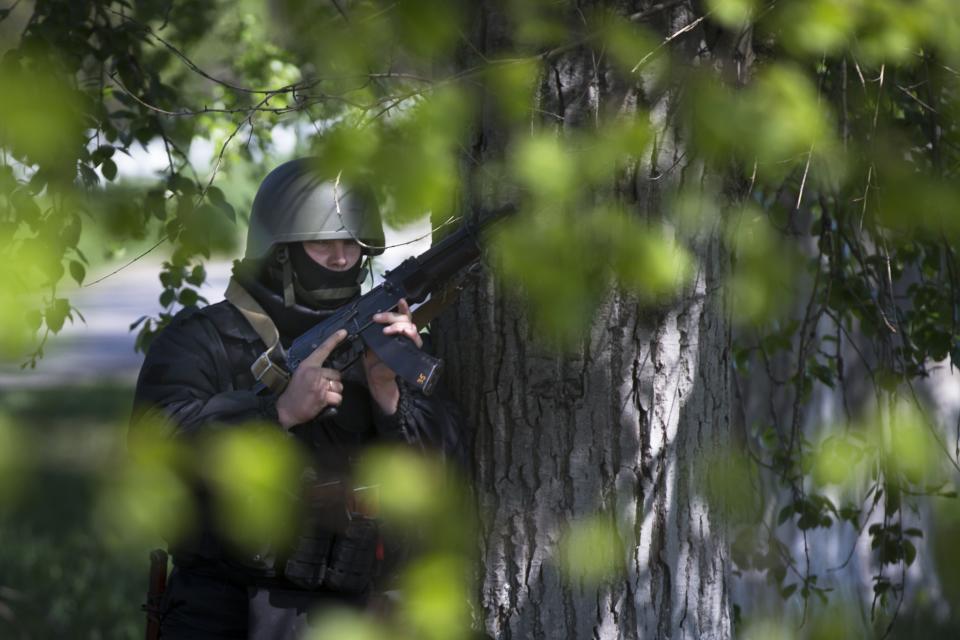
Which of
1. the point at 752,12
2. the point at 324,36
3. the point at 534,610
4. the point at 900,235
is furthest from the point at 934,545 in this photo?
the point at 324,36

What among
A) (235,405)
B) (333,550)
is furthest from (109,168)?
(333,550)

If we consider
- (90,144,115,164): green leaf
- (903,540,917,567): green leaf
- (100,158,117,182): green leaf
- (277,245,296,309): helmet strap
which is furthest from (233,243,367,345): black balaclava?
(903,540,917,567): green leaf

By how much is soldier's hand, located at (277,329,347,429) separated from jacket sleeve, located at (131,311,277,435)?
0.05m

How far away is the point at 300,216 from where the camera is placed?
2896 millimetres

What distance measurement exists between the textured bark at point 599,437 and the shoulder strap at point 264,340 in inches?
15.3

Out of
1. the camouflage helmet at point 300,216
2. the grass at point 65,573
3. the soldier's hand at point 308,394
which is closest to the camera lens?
the soldier's hand at point 308,394

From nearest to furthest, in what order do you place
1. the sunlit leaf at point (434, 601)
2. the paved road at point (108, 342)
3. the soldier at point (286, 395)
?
the sunlit leaf at point (434, 601) → the soldier at point (286, 395) → the paved road at point (108, 342)

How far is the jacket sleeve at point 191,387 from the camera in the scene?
2.54m

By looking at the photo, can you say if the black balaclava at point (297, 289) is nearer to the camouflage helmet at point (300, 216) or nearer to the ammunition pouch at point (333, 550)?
the camouflage helmet at point (300, 216)

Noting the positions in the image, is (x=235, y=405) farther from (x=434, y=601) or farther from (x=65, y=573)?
(x=65, y=573)

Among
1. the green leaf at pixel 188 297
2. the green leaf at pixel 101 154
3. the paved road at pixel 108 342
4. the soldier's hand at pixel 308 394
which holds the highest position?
the paved road at pixel 108 342

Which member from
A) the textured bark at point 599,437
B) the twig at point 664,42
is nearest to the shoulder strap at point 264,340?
the textured bark at point 599,437

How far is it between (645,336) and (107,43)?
2.08 meters

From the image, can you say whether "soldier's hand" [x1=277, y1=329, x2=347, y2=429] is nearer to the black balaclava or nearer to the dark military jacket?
the dark military jacket
